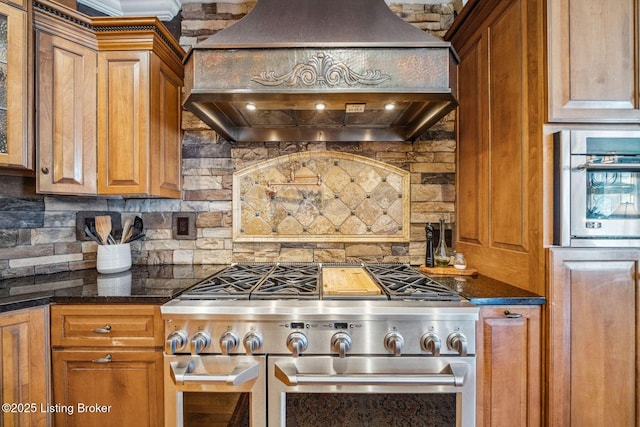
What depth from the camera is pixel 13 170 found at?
5.00 ft

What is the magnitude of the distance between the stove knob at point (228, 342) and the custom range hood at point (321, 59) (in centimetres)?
107

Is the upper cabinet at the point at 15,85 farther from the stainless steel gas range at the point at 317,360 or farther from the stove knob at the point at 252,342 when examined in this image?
the stove knob at the point at 252,342

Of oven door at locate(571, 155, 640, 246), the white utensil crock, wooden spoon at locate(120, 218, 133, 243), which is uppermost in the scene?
oven door at locate(571, 155, 640, 246)

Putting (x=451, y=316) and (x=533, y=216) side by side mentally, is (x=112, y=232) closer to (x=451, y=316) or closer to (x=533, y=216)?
(x=451, y=316)

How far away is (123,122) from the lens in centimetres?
167

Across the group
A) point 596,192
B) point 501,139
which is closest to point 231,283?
point 501,139

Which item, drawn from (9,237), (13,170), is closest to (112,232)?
(9,237)

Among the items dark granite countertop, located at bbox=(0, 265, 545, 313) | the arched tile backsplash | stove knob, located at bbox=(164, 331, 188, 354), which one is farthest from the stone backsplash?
stove knob, located at bbox=(164, 331, 188, 354)

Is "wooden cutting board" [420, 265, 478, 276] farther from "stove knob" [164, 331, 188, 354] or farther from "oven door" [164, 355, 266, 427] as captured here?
"stove knob" [164, 331, 188, 354]

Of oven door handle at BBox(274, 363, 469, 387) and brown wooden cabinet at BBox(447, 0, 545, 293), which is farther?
brown wooden cabinet at BBox(447, 0, 545, 293)

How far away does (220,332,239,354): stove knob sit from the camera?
3.93 feet

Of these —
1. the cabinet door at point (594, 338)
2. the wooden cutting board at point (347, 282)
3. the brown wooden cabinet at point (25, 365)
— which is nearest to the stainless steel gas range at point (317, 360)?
the wooden cutting board at point (347, 282)

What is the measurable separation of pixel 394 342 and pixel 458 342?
0.27 metres

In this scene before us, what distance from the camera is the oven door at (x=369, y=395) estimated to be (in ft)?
3.88
